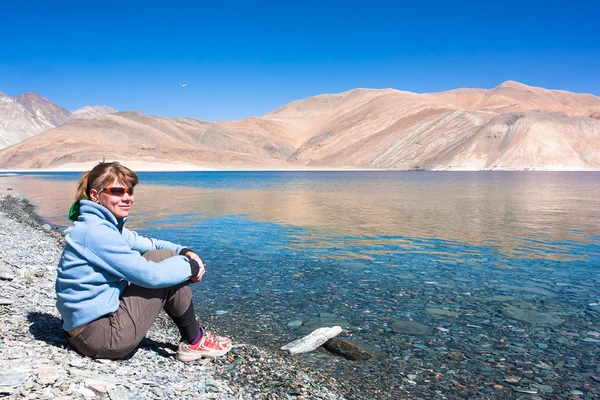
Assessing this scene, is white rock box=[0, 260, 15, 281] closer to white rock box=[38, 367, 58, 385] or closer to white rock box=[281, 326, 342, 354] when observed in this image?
white rock box=[38, 367, 58, 385]

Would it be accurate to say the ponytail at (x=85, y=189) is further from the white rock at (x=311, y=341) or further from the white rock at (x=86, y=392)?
the white rock at (x=311, y=341)

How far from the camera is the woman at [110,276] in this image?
16.7 ft

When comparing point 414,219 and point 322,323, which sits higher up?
point 414,219

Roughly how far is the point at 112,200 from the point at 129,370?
1878 millimetres

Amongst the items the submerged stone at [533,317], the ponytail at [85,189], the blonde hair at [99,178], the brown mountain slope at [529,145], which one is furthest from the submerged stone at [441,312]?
the brown mountain slope at [529,145]

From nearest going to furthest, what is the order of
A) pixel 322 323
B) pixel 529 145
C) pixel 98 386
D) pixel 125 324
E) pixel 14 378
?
1. pixel 14 378
2. pixel 98 386
3. pixel 125 324
4. pixel 322 323
5. pixel 529 145

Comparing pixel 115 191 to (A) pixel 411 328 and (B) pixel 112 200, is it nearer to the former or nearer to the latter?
(B) pixel 112 200

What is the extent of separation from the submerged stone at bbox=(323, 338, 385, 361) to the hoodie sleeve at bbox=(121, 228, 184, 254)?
10.0 ft

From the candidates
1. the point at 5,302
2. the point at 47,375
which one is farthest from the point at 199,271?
the point at 5,302

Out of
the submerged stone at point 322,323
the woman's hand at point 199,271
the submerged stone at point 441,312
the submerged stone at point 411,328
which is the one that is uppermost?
the woman's hand at point 199,271

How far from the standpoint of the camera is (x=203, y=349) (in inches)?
247

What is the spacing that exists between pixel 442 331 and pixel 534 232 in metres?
14.2

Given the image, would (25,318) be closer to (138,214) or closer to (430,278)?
(430,278)

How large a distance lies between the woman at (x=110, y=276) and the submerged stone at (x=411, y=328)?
4360mm
